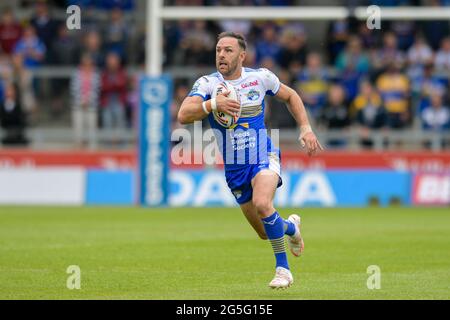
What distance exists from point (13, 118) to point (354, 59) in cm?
844

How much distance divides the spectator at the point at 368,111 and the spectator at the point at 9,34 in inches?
348

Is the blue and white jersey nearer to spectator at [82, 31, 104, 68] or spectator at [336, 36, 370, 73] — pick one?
spectator at [336, 36, 370, 73]

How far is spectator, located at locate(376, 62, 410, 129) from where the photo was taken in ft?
81.1

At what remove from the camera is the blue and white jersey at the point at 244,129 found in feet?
34.6

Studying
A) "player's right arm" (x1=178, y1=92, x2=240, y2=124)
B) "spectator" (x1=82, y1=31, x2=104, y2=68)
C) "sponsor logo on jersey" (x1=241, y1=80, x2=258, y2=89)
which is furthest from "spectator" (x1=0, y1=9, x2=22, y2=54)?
"player's right arm" (x1=178, y1=92, x2=240, y2=124)

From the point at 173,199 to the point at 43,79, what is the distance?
5.34 m

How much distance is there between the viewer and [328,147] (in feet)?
82.8

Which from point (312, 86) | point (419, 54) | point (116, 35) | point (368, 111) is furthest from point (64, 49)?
point (419, 54)

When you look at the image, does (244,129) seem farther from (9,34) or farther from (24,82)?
(9,34)

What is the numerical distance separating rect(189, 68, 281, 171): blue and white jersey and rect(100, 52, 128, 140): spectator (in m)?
14.5

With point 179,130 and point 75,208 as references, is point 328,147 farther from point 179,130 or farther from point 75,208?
point 75,208

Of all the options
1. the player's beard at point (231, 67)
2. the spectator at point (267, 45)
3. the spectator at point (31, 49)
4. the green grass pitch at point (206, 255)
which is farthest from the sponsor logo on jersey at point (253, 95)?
the spectator at point (31, 49)

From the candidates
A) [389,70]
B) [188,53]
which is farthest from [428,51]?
[188,53]

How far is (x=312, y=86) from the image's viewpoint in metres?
25.0
